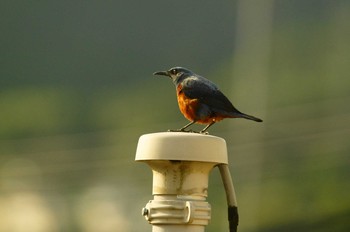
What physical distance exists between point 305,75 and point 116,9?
4.87 ft

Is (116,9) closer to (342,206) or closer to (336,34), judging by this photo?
(336,34)

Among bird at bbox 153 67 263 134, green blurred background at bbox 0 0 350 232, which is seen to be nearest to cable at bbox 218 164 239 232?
bird at bbox 153 67 263 134

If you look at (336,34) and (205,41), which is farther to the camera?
(336,34)

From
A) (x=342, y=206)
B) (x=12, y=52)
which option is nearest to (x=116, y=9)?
(x=12, y=52)

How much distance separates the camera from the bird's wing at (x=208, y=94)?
190cm

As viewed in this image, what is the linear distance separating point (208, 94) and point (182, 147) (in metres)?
0.54

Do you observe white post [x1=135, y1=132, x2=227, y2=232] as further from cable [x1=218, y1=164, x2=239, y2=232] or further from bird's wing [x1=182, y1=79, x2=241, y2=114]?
bird's wing [x1=182, y1=79, x2=241, y2=114]

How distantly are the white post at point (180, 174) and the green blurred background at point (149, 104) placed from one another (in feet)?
12.6

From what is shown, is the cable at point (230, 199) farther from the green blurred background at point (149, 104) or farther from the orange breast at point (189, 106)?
the green blurred background at point (149, 104)

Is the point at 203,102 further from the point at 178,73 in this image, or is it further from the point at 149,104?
the point at 149,104

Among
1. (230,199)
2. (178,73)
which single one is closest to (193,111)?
(178,73)

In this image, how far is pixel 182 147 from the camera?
54.7 inches

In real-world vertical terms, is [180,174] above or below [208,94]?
below

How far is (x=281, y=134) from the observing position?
586 centimetres
